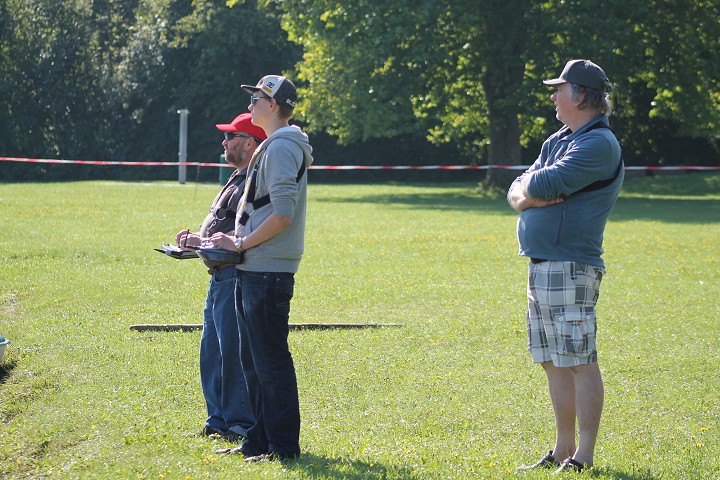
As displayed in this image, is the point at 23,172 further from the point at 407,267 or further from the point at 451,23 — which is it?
the point at 407,267

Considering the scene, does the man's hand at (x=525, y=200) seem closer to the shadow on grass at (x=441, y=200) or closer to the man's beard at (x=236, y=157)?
the man's beard at (x=236, y=157)

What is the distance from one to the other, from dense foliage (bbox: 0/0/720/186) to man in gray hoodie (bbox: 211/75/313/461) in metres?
24.7

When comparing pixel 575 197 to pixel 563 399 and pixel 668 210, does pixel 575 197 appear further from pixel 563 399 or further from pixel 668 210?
pixel 668 210

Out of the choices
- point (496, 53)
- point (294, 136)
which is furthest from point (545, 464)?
point (496, 53)

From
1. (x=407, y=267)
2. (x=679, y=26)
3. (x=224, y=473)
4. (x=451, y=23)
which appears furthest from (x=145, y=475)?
(x=679, y=26)

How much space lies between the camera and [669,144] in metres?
41.8

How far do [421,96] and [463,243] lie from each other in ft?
49.8

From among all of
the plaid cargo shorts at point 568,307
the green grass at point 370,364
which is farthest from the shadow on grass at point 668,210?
the plaid cargo shorts at point 568,307

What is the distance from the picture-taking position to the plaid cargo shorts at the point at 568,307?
198 inches

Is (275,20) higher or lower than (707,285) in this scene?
higher

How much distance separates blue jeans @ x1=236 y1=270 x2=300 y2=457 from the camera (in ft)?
17.2

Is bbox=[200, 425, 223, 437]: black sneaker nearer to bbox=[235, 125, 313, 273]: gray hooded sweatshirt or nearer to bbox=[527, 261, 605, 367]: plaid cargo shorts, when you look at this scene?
bbox=[235, 125, 313, 273]: gray hooded sweatshirt

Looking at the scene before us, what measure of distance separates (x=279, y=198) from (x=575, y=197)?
144 centimetres

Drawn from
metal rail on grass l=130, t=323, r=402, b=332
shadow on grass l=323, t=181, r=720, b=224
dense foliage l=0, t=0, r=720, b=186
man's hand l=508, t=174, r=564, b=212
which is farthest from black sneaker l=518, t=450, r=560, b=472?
dense foliage l=0, t=0, r=720, b=186
